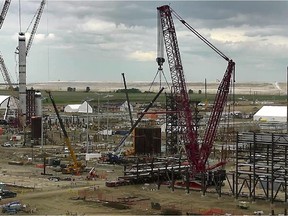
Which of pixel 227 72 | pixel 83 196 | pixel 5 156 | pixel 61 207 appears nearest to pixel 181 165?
pixel 227 72

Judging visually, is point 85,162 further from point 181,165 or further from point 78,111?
point 78,111

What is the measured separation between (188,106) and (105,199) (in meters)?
15.9

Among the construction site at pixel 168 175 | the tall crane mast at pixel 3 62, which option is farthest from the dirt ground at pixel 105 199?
the tall crane mast at pixel 3 62

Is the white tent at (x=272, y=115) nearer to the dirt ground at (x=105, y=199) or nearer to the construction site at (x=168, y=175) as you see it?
the construction site at (x=168, y=175)

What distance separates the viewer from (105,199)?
44.9m

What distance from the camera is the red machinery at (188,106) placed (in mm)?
54844

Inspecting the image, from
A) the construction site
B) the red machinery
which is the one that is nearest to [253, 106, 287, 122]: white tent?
the construction site

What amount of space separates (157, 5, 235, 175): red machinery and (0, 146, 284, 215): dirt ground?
4.96m

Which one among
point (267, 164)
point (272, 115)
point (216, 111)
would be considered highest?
point (272, 115)

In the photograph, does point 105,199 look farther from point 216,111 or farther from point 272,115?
point 272,115

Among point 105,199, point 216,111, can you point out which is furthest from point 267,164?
point 105,199

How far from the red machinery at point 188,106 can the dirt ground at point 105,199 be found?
195 inches

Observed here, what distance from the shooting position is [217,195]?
47.6 metres

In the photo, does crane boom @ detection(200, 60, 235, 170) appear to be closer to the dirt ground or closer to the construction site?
the construction site
